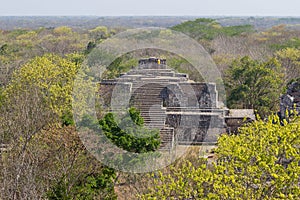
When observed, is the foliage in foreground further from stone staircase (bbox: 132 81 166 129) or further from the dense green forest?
stone staircase (bbox: 132 81 166 129)

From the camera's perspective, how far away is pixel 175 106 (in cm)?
2117

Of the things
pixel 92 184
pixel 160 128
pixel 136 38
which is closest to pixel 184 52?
pixel 136 38

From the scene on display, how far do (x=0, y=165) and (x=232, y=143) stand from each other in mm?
6801

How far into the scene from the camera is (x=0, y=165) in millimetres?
11969

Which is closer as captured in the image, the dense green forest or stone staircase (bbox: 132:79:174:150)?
the dense green forest

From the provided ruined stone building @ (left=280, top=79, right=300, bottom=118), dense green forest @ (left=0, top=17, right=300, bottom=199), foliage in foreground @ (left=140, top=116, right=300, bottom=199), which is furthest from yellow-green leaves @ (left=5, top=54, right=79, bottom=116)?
ruined stone building @ (left=280, top=79, right=300, bottom=118)

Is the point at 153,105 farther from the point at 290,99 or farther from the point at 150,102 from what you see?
the point at 290,99

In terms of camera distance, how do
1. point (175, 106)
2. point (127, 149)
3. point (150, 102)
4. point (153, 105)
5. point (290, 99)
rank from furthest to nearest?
point (175, 106)
point (150, 102)
point (153, 105)
point (290, 99)
point (127, 149)

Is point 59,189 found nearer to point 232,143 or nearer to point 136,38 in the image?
point 232,143

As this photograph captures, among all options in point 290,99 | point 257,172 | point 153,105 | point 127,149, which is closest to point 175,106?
point 153,105

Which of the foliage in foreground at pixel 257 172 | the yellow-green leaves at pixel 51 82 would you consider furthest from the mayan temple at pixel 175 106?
the foliage in foreground at pixel 257 172

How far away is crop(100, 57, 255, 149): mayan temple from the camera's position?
63.1ft

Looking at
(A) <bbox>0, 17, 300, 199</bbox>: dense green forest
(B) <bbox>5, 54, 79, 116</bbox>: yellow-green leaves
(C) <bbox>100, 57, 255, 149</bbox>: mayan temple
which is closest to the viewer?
(A) <bbox>0, 17, 300, 199</bbox>: dense green forest

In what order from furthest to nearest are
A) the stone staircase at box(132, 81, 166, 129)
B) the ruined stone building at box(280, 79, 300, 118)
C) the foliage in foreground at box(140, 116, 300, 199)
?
the ruined stone building at box(280, 79, 300, 118), the stone staircase at box(132, 81, 166, 129), the foliage in foreground at box(140, 116, 300, 199)
